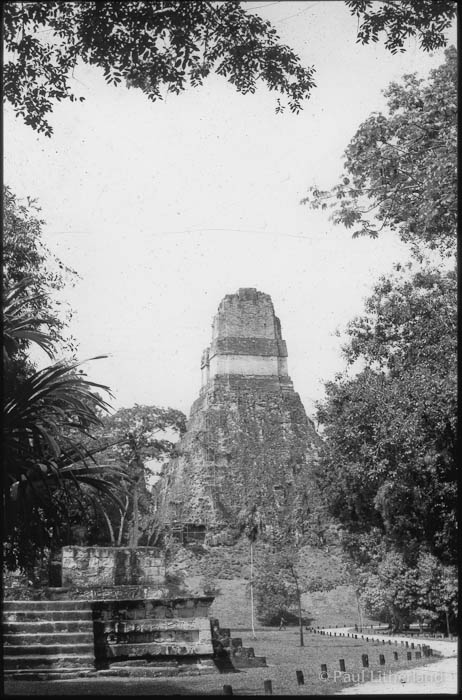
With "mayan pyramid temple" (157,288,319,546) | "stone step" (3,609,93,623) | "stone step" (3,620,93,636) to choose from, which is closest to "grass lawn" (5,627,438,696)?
"stone step" (3,620,93,636)

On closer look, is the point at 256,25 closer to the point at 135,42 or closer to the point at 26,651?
the point at 135,42

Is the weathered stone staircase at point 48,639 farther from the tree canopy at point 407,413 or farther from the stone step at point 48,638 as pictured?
the tree canopy at point 407,413

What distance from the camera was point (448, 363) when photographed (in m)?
11.6

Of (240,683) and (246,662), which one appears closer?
(240,683)

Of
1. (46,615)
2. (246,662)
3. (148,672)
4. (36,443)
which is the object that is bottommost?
(246,662)

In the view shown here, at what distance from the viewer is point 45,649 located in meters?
8.77

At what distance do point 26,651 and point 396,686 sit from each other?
405 cm

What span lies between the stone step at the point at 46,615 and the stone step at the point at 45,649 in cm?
37

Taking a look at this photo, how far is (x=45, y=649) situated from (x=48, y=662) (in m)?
0.18

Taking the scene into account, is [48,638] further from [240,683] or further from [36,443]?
[36,443]

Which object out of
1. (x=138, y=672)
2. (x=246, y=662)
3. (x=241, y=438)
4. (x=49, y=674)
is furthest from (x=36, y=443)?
(x=241, y=438)

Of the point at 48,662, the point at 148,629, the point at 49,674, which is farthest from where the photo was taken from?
the point at 148,629

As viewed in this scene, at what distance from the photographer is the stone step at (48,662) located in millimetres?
8461

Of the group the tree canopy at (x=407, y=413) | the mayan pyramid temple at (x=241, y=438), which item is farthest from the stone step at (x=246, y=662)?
the mayan pyramid temple at (x=241, y=438)
